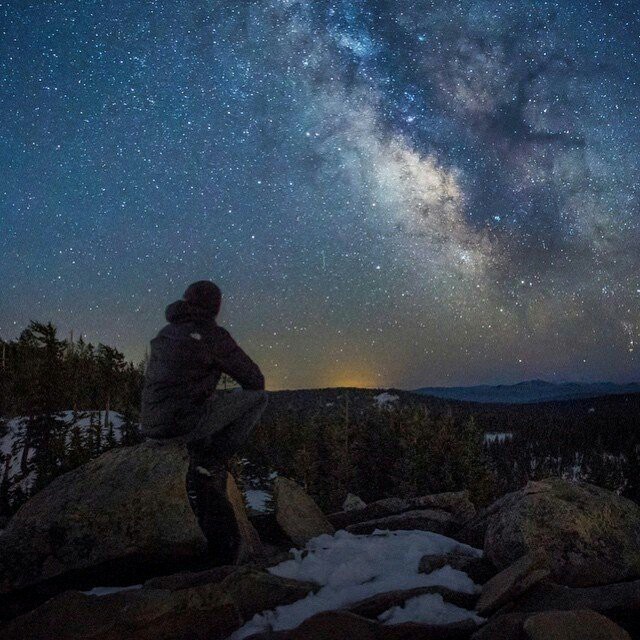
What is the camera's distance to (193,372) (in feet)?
24.8

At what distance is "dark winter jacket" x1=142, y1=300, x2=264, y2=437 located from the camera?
754cm

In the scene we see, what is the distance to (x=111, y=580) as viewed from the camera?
22.7 ft

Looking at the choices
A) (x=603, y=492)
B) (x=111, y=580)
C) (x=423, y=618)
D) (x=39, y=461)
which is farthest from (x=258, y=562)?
(x=39, y=461)

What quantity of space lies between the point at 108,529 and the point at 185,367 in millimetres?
2325

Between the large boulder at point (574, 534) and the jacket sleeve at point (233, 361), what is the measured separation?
4029 mm

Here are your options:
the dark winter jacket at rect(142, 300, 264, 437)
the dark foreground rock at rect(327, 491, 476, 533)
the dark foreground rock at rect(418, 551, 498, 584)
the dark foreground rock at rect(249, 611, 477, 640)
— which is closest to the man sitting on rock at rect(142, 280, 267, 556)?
the dark winter jacket at rect(142, 300, 264, 437)

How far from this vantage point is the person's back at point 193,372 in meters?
7.55

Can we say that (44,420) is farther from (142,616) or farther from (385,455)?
(142,616)

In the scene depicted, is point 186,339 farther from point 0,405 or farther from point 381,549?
point 0,405

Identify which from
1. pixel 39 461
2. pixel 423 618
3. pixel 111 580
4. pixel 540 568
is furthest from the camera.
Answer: pixel 39 461

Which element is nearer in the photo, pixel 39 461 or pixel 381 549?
pixel 381 549

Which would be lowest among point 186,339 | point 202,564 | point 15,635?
point 202,564

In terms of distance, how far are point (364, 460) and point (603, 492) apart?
27306 millimetres

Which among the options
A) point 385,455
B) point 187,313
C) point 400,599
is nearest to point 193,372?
point 187,313
